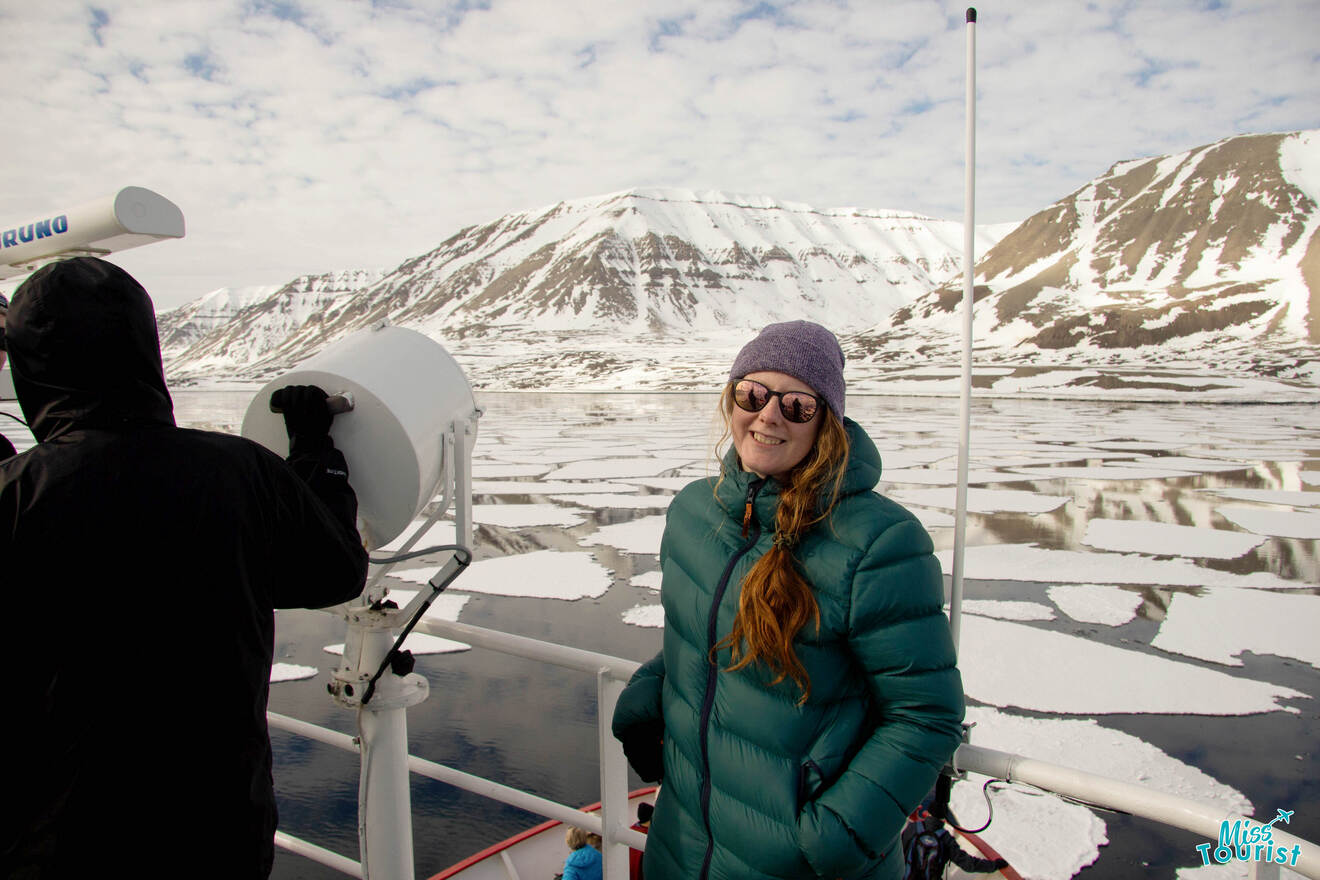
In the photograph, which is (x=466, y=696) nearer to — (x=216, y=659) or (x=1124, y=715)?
(x=1124, y=715)

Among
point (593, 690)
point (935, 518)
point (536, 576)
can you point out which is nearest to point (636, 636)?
point (593, 690)

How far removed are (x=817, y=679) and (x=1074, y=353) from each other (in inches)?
2768

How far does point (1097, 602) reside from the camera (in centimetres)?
610

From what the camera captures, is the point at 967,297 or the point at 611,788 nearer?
the point at 967,297

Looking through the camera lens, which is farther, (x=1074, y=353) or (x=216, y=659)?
(x=1074, y=353)

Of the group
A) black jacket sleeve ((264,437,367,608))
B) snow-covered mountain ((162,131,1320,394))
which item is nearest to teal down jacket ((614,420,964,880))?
black jacket sleeve ((264,437,367,608))

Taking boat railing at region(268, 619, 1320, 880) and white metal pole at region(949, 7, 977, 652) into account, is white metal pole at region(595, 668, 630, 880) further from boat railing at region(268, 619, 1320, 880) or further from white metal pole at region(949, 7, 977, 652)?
white metal pole at region(949, 7, 977, 652)

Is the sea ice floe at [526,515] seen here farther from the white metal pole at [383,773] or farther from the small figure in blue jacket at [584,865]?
the white metal pole at [383,773]

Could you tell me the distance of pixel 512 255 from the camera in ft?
607

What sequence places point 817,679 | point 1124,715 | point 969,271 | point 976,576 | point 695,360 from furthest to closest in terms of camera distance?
1. point 695,360
2. point 976,576
3. point 1124,715
4. point 969,271
5. point 817,679

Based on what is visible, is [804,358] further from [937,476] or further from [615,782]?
[937,476]

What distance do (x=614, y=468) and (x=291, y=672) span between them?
8.18 m

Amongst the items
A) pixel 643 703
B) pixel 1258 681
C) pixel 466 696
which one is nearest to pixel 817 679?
pixel 643 703

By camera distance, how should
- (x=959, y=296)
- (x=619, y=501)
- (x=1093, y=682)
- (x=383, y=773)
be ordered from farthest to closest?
(x=959, y=296) → (x=619, y=501) → (x=1093, y=682) → (x=383, y=773)
